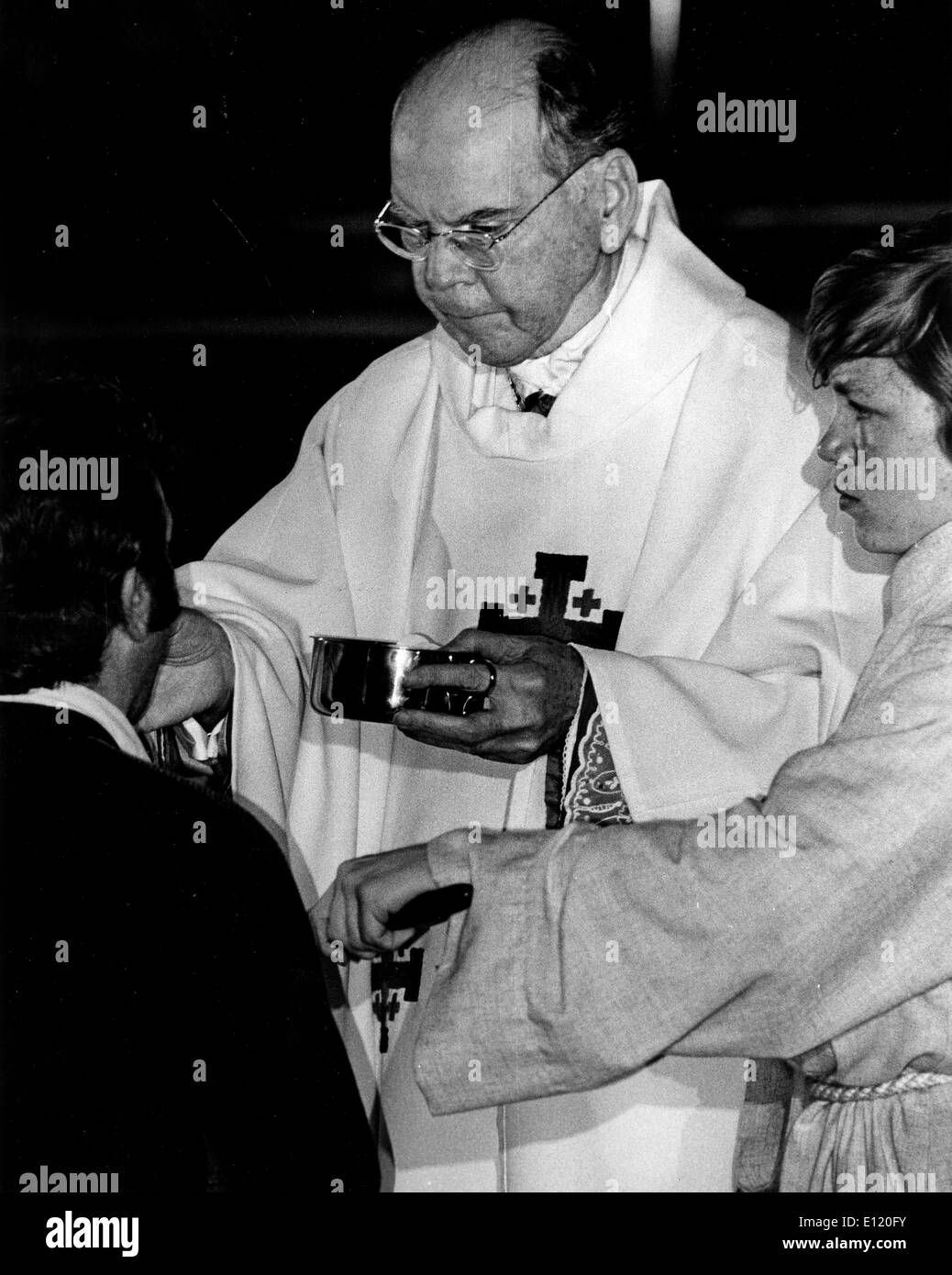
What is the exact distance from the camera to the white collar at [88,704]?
269 cm

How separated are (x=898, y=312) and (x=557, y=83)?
2.43 feet

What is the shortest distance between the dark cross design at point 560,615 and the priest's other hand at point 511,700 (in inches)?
6.8

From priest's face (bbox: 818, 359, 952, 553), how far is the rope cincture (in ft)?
2.56

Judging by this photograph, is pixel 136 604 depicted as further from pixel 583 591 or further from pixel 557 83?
pixel 557 83

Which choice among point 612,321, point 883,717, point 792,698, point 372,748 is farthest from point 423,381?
point 883,717

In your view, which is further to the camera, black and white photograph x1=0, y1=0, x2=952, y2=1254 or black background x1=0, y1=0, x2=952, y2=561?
black background x1=0, y1=0, x2=952, y2=561

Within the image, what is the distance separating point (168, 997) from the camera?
262cm

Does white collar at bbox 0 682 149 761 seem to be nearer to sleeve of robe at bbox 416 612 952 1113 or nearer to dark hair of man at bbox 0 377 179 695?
dark hair of man at bbox 0 377 179 695

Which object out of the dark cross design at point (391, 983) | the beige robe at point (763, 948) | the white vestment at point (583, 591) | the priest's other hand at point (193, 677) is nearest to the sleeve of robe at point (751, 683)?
the white vestment at point (583, 591)

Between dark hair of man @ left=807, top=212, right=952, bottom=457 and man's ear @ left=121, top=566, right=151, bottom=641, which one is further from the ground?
dark hair of man @ left=807, top=212, right=952, bottom=457

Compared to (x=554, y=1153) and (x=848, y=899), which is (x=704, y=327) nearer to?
(x=848, y=899)

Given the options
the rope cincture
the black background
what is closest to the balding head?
the black background

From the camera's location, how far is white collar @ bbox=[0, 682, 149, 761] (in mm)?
2686

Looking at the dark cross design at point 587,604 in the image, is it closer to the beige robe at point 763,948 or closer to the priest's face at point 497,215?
the priest's face at point 497,215
